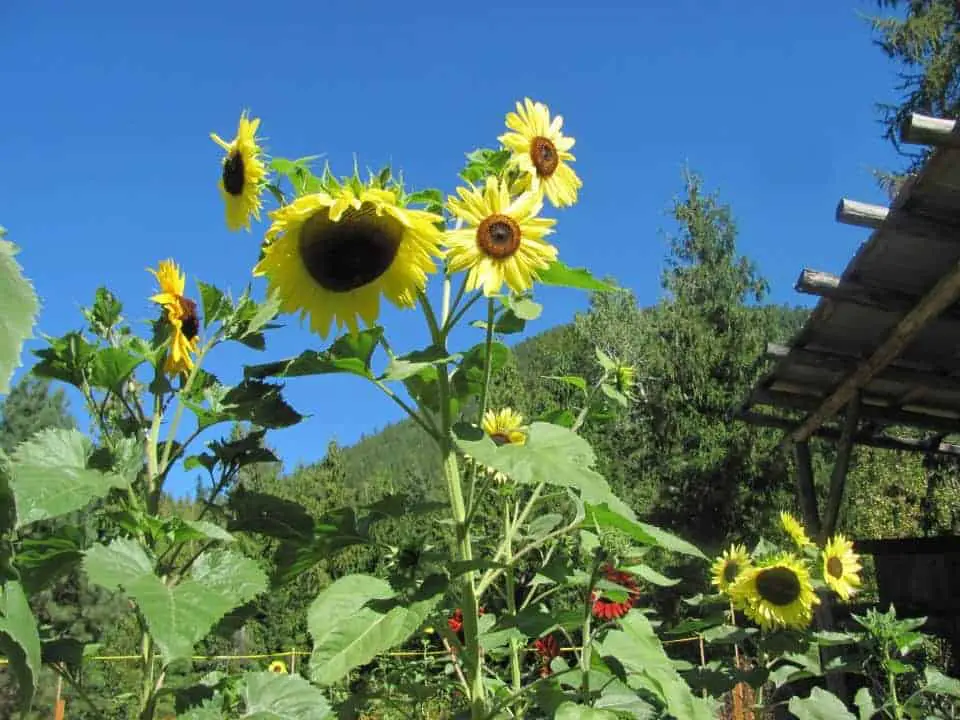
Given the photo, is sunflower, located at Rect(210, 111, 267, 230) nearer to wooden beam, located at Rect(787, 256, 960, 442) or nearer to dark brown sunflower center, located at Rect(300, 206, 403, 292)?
dark brown sunflower center, located at Rect(300, 206, 403, 292)

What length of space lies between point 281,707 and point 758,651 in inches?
49.3

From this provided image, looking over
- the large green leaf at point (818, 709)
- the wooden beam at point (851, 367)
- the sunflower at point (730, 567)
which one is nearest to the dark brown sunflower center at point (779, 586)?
the sunflower at point (730, 567)

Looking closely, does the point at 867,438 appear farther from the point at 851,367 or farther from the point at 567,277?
the point at 567,277

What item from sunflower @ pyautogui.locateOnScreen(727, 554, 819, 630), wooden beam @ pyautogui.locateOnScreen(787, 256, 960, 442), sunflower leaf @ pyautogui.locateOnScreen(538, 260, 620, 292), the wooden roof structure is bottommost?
sunflower @ pyautogui.locateOnScreen(727, 554, 819, 630)

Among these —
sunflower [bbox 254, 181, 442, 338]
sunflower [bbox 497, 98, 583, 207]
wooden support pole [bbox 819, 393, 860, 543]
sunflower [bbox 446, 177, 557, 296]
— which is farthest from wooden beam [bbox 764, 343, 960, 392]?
sunflower [bbox 254, 181, 442, 338]

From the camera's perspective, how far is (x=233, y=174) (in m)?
1.56

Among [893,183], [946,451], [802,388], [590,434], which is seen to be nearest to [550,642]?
[802,388]

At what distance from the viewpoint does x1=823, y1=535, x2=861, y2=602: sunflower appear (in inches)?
94.8

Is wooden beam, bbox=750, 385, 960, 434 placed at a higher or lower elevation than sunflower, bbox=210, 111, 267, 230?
higher

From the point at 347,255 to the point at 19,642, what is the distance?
98 centimetres

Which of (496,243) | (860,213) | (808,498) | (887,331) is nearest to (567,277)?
(496,243)

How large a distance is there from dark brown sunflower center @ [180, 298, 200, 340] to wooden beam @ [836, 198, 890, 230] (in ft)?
10.7

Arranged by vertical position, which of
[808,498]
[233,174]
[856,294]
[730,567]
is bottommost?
[730,567]

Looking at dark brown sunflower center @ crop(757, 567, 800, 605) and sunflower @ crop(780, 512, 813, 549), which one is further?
sunflower @ crop(780, 512, 813, 549)
